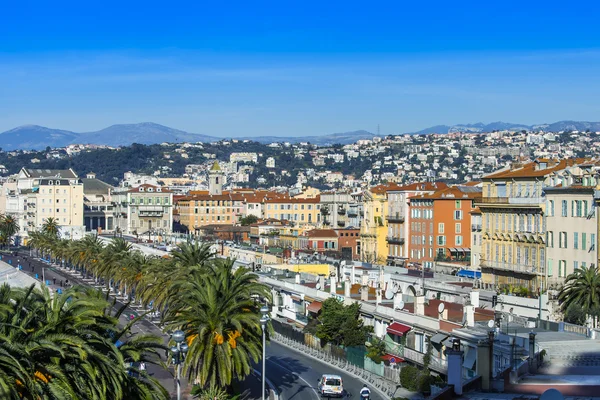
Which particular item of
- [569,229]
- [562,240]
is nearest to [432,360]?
[569,229]

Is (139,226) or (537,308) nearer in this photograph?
(537,308)

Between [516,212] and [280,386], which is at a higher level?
[516,212]

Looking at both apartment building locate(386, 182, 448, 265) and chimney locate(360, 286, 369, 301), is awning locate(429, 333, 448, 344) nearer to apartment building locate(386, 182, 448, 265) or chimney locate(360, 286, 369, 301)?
chimney locate(360, 286, 369, 301)

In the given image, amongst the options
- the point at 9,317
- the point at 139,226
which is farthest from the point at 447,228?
the point at 139,226

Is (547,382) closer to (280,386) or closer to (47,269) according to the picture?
(280,386)

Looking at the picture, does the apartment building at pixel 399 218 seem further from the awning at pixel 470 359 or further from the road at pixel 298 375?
the awning at pixel 470 359

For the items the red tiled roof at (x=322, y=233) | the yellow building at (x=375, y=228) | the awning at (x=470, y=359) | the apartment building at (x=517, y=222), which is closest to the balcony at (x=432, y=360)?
the awning at (x=470, y=359)

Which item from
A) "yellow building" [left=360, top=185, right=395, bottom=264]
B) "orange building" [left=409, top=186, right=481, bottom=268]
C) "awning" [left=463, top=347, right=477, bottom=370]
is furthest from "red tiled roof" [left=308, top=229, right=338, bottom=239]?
"awning" [left=463, top=347, right=477, bottom=370]

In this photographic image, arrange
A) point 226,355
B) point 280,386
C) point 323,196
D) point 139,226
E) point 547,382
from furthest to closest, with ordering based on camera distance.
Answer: point 139,226 → point 323,196 → point 280,386 → point 226,355 → point 547,382
